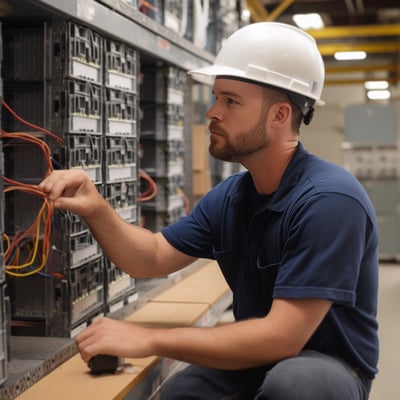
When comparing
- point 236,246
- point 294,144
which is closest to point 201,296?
point 236,246

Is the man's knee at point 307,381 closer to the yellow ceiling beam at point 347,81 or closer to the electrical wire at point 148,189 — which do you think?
the electrical wire at point 148,189

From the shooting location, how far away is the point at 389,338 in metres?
4.99

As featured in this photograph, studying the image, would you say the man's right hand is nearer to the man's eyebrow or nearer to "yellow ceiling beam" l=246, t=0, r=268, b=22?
the man's eyebrow

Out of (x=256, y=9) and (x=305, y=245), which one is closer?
(x=305, y=245)

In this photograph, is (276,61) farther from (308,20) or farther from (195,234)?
(308,20)

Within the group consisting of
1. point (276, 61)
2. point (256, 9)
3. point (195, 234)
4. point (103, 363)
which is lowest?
point (103, 363)

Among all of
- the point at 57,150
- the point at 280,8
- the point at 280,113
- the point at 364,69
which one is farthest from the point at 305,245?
the point at 364,69

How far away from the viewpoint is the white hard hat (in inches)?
84.7

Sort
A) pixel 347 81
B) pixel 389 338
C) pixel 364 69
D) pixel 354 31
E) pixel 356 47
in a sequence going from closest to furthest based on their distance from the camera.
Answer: pixel 389 338, pixel 354 31, pixel 356 47, pixel 364 69, pixel 347 81

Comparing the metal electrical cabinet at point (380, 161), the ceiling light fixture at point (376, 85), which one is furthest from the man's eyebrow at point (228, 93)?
the ceiling light fixture at point (376, 85)

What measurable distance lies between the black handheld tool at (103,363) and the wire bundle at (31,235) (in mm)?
399

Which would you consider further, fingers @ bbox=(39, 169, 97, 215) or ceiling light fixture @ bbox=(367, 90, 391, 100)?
ceiling light fixture @ bbox=(367, 90, 391, 100)

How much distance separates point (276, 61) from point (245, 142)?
0.92 feet

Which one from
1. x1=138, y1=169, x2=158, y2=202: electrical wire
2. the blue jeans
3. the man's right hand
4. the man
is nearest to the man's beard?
the man
